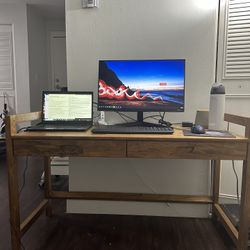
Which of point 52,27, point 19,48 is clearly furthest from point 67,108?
point 52,27

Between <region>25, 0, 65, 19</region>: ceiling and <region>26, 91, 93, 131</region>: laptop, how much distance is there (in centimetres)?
304

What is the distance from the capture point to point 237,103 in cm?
188

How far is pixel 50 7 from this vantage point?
4.40 m

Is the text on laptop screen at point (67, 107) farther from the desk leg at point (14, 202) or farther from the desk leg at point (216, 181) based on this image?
the desk leg at point (216, 181)

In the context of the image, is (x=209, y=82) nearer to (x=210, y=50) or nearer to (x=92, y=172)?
(x=210, y=50)

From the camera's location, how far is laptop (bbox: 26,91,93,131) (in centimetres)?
175

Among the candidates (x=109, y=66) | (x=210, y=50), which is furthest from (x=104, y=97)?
(x=210, y=50)

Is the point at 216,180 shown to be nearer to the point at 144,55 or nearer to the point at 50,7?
the point at 144,55

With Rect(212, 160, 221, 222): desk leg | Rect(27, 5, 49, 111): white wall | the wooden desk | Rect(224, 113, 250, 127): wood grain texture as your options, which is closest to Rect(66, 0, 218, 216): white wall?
Rect(212, 160, 221, 222): desk leg

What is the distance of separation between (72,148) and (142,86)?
67 centimetres

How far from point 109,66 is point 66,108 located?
43 cm

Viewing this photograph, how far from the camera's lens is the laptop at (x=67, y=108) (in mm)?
1750

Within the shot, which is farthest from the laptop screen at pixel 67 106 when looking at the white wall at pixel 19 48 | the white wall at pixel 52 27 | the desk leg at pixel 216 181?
the white wall at pixel 52 27

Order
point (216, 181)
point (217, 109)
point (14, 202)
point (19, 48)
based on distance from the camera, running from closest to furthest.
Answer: point (14, 202), point (217, 109), point (216, 181), point (19, 48)
